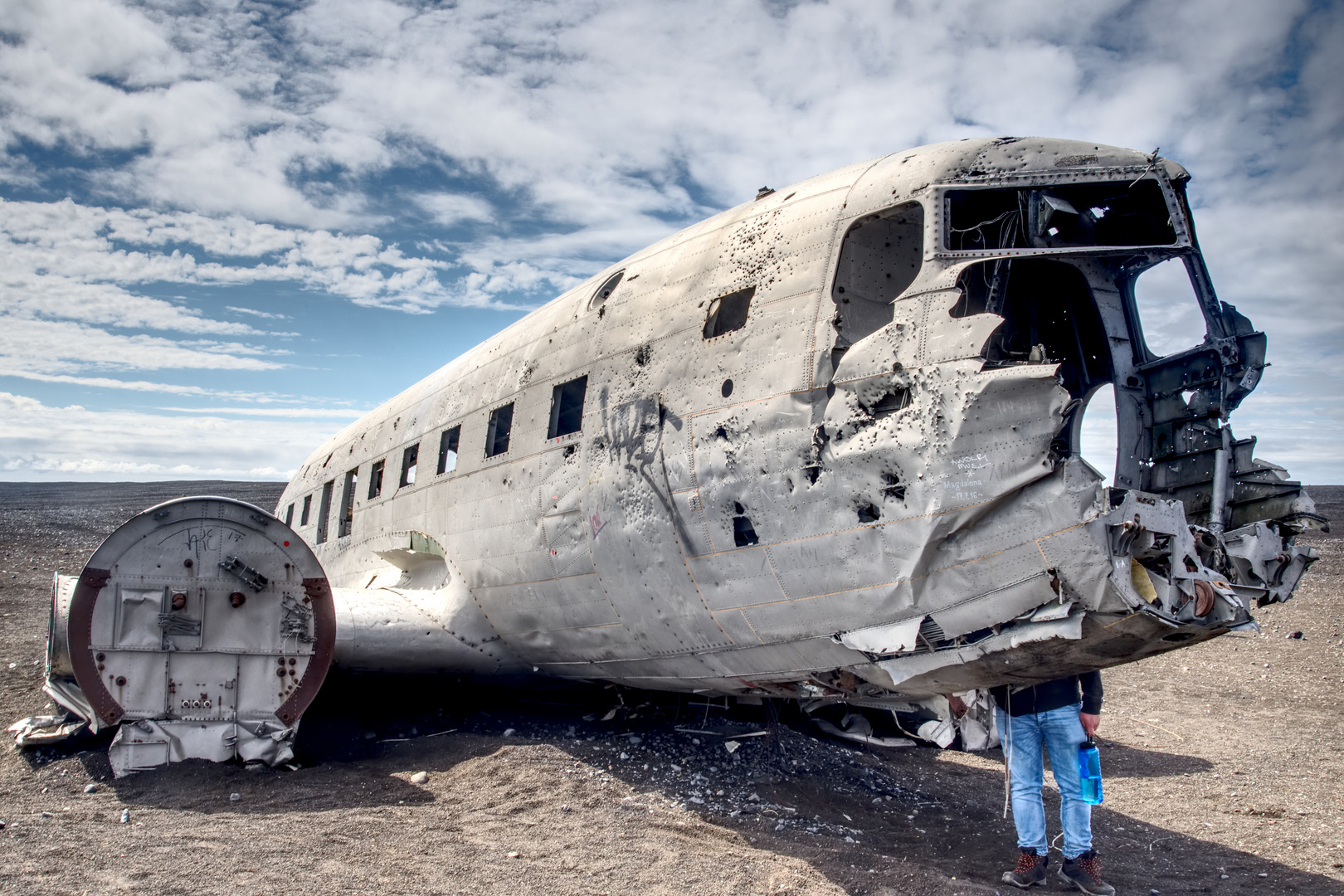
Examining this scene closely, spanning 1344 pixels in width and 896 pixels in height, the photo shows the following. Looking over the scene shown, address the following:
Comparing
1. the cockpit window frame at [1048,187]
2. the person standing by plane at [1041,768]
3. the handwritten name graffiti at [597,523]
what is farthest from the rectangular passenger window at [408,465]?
the person standing by plane at [1041,768]

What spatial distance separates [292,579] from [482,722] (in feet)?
9.37

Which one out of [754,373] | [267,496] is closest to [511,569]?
[754,373]

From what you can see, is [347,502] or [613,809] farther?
[347,502]

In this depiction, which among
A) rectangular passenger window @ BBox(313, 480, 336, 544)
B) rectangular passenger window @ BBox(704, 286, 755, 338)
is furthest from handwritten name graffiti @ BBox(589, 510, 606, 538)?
rectangular passenger window @ BBox(313, 480, 336, 544)

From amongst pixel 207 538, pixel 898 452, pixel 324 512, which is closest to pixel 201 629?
pixel 207 538

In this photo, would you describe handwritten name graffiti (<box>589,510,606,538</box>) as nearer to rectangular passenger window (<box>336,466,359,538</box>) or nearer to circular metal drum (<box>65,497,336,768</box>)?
circular metal drum (<box>65,497,336,768</box>)

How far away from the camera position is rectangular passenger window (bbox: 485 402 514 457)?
8.77 m

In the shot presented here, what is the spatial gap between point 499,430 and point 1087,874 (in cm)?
640

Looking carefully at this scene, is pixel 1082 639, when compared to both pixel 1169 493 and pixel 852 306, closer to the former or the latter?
pixel 1169 493

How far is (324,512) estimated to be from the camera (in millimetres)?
14094

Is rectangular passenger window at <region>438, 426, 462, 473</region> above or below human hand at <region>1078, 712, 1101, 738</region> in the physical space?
above

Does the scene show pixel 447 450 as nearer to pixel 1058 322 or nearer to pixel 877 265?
pixel 877 265

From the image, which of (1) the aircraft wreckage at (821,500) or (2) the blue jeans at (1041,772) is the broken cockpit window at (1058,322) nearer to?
(1) the aircraft wreckage at (821,500)

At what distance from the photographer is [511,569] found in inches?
325
